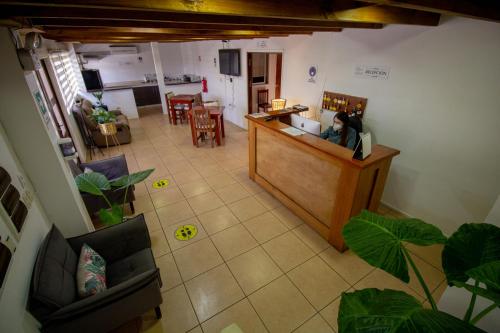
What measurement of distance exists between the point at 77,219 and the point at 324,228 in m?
2.76

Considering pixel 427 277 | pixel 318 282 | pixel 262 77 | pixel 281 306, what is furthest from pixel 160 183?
pixel 262 77

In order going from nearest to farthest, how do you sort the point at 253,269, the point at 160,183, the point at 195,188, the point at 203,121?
1. the point at 253,269
2. the point at 195,188
3. the point at 160,183
4. the point at 203,121

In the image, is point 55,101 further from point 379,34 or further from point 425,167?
point 425,167

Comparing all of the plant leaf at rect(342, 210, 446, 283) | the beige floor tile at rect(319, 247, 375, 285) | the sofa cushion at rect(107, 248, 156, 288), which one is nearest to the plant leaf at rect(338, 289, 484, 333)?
the plant leaf at rect(342, 210, 446, 283)

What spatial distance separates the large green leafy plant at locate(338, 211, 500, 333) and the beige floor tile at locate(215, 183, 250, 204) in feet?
8.20

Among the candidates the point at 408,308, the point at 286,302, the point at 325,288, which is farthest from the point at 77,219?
the point at 408,308

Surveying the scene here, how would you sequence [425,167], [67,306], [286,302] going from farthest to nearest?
[425,167] → [286,302] → [67,306]

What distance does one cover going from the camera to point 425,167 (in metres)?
2.91

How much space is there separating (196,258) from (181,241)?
360 millimetres

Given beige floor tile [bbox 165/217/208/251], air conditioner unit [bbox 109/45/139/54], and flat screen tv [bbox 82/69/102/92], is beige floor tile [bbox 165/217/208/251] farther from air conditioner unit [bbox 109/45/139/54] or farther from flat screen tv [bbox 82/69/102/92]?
air conditioner unit [bbox 109/45/139/54]

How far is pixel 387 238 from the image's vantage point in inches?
45.8

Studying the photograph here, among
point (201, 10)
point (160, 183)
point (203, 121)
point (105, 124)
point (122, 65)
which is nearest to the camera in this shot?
point (201, 10)

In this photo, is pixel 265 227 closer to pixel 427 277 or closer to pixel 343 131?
pixel 343 131

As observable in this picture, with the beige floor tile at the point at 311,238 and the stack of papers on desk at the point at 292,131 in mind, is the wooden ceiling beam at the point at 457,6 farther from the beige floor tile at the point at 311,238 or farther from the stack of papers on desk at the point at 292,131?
the beige floor tile at the point at 311,238
